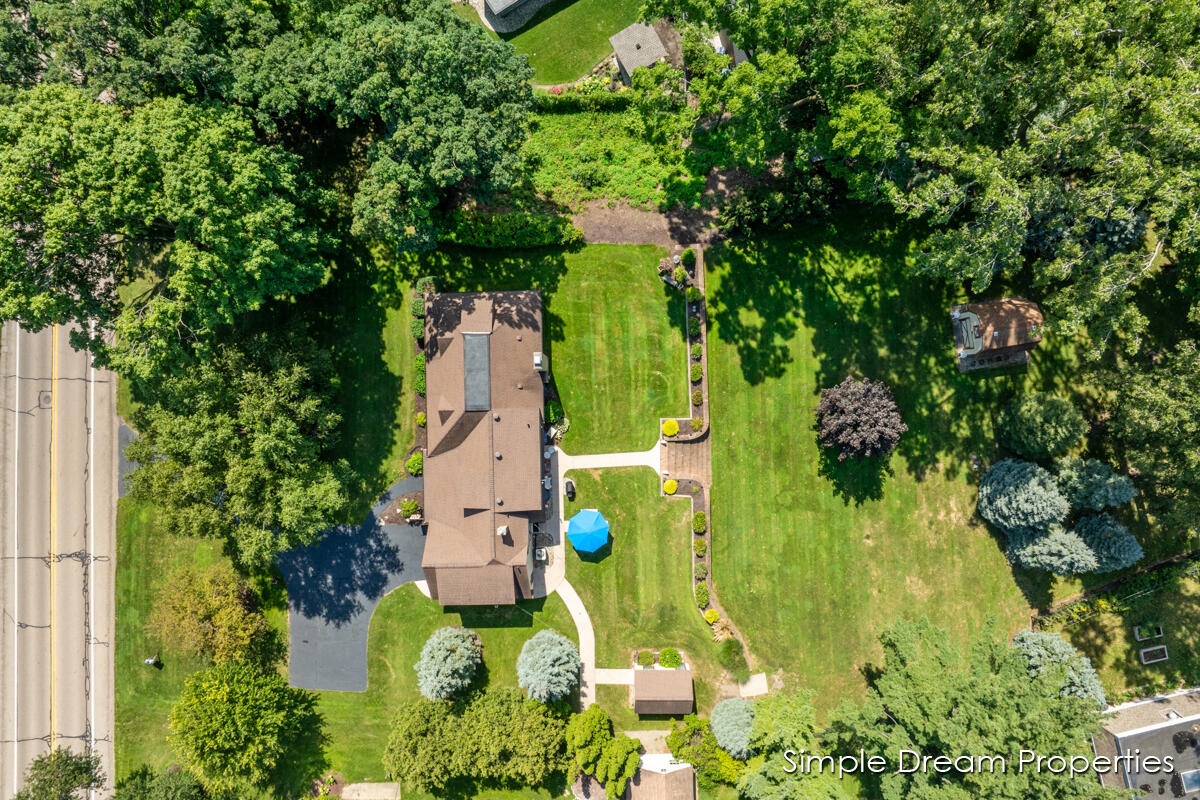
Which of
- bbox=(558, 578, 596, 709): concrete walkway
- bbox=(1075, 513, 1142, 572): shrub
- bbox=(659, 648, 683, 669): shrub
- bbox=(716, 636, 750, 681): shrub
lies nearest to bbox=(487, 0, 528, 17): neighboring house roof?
bbox=(558, 578, 596, 709): concrete walkway

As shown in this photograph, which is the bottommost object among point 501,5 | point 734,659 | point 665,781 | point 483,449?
point 665,781

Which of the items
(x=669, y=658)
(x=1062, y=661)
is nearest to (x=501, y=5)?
(x=669, y=658)

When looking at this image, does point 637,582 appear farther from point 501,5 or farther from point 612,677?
point 501,5

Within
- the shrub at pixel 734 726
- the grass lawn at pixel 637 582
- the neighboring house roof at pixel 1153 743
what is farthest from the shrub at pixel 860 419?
the neighboring house roof at pixel 1153 743

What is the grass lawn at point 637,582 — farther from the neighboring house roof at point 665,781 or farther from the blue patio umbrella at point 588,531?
the neighboring house roof at point 665,781

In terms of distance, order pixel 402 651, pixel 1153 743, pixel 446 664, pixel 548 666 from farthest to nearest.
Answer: pixel 402 651, pixel 446 664, pixel 548 666, pixel 1153 743

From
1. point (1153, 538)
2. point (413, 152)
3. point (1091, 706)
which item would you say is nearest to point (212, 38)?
point (413, 152)

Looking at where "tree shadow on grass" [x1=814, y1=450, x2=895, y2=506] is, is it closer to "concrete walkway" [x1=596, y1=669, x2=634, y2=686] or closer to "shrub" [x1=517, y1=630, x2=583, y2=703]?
→ "concrete walkway" [x1=596, y1=669, x2=634, y2=686]
